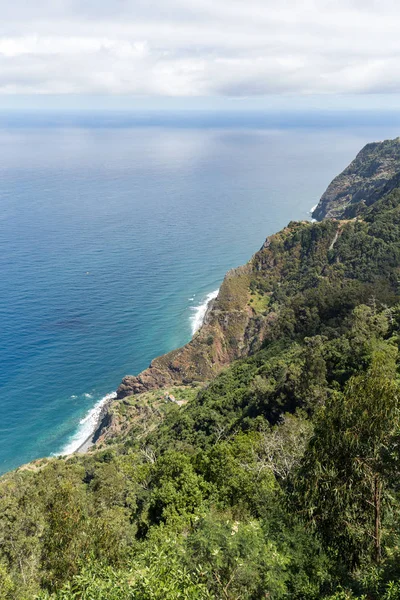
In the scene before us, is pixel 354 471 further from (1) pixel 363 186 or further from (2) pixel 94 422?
(1) pixel 363 186

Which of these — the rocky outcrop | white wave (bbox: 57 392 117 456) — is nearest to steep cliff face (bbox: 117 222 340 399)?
the rocky outcrop

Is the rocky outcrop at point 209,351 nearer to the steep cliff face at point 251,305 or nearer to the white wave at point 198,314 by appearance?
the steep cliff face at point 251,305

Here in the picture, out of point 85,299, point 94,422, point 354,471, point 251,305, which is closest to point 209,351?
point 251,305

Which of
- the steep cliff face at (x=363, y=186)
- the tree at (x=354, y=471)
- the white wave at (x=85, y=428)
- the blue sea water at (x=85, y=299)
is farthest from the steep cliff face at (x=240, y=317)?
the tree at (x=354, y=471)

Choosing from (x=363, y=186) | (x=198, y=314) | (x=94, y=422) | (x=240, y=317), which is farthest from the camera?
(x=363, y=186)

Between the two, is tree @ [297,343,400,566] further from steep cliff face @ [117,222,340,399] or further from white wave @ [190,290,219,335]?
white wave @ [190,290,219,335]

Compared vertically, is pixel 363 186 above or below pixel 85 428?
above

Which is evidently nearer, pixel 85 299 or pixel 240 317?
pixel 240 317

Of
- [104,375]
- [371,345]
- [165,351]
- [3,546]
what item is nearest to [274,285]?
[165,351]
